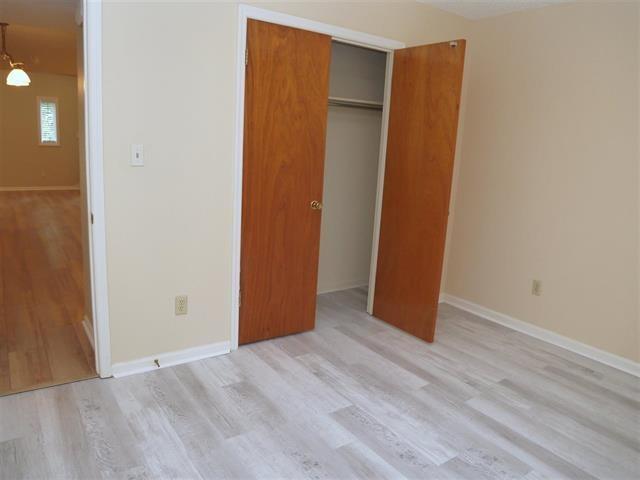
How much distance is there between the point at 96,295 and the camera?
8.71ft

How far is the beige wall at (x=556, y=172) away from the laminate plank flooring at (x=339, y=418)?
52cm

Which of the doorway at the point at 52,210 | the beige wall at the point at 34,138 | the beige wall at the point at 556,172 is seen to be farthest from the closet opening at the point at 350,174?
the beige wall at the point at 34,138

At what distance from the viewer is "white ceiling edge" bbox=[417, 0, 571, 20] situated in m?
3.46

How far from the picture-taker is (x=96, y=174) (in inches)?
99.0

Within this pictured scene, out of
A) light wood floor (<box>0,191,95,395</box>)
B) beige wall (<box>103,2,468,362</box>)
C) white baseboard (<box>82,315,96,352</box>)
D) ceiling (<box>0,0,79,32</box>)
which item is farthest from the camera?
ceiling (<box>0,0,79,32</box>)

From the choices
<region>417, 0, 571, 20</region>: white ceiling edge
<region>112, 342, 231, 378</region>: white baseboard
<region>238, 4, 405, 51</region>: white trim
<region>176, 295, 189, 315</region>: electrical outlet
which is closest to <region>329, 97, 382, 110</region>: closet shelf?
<region>238, 4, 405, 51</region>: white trim

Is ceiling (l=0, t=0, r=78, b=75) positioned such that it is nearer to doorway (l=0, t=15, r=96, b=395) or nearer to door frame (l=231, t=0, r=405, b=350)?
doorway (l=0, t=15, r=96, b=395)

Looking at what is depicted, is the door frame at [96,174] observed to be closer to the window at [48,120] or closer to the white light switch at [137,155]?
the white light switch at [137,155]

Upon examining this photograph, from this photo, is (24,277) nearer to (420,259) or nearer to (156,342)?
(156,342)

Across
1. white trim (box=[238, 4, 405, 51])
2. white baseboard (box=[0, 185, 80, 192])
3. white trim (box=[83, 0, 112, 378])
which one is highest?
white trim (box=[238, 4, 405, 51])

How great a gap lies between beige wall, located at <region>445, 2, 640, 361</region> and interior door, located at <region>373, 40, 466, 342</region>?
2.85 feet

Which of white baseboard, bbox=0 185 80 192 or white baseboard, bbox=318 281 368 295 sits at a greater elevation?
white baseboard, bbox=0 185 80 192

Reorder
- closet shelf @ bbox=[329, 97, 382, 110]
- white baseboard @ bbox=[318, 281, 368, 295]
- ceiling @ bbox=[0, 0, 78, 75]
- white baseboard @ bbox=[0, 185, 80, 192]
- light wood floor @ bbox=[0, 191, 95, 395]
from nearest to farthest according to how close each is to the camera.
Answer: light wood floor @ bbox=[0, 191, 95, 395] < ceiling @ bbox=[0, 0, 78, 75] < closet shelf @ bbox=[329, 97, 382, 110] < white baseboard @ bbox=[318, 281, 368, 295] < white baseboard @ bbox=[0, 185, 80, 192]

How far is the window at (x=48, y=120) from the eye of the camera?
31.9ft
